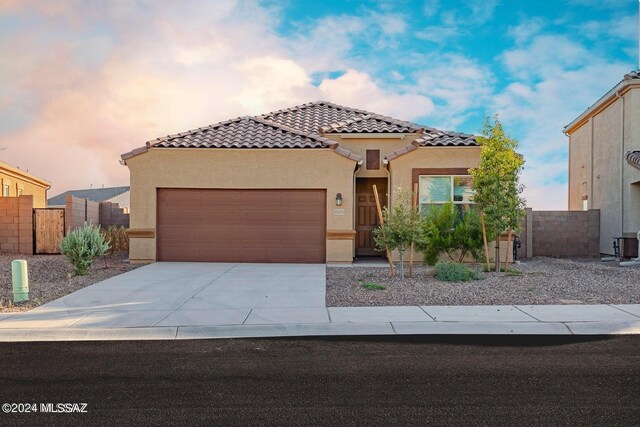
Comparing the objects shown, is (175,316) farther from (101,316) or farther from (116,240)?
(116,240)

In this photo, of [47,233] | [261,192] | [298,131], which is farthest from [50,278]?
[298,131]

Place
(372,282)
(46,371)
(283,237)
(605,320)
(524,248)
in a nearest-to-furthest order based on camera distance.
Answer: (46,371), (605,320), (372,282), (283,237), (524,248)

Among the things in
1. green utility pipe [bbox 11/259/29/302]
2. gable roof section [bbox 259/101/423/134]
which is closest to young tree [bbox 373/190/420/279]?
gable roof section [bbox 259/101/423/134]

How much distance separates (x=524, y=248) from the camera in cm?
1850

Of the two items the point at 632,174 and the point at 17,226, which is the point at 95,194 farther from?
the point at 632,174

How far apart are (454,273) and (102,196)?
38520 mm

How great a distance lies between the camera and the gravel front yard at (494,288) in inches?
364

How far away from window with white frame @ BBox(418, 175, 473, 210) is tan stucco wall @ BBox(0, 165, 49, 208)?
2355 cm

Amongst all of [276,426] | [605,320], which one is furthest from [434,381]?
[605,320]

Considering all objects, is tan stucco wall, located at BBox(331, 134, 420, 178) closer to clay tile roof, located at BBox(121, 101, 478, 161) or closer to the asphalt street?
clay tile roof, located at BBox(121, 101, 478, 161)

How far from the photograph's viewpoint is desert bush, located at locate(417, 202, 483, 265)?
44.4 feet

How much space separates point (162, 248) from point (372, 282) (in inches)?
294

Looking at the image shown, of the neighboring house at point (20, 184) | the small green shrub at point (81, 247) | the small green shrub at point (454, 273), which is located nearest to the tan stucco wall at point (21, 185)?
the neighboring house at point (20, 184)

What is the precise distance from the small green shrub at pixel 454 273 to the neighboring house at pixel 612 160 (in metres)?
8.90
